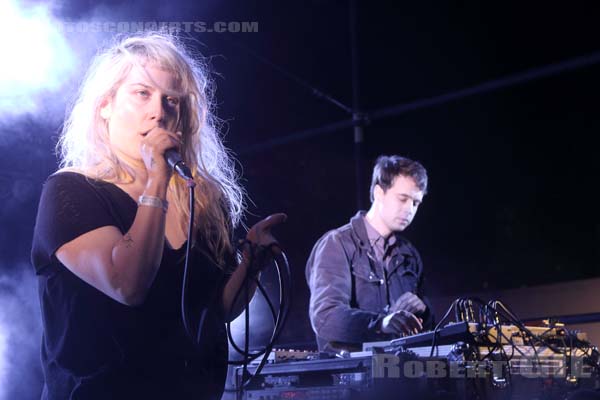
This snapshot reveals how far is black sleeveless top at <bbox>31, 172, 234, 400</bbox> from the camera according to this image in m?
1.30

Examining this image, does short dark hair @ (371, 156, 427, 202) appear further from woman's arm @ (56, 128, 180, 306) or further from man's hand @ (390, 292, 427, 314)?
woman's arm @ (56, 128, 180, 306)

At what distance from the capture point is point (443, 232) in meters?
5.70

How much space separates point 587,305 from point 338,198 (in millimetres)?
1997

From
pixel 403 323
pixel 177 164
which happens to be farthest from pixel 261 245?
pixel 403 323

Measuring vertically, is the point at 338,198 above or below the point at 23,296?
above

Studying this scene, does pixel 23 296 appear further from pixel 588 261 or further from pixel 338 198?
pixel 588 261

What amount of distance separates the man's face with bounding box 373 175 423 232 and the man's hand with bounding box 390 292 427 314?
1.55 ft

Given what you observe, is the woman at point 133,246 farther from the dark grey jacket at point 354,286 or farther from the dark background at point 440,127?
the dark background at point 440,127

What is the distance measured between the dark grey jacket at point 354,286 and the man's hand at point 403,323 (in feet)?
0.40

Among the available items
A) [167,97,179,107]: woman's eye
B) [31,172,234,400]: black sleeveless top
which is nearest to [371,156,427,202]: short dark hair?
[167,97,179,107]: woman's eye

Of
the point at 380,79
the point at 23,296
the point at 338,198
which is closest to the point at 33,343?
the point at 23,296

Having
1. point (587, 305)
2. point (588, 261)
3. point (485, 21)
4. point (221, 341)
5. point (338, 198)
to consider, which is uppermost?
point (485, 21)

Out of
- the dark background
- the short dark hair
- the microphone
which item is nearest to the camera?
the microphone

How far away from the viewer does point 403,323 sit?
9.50ft
